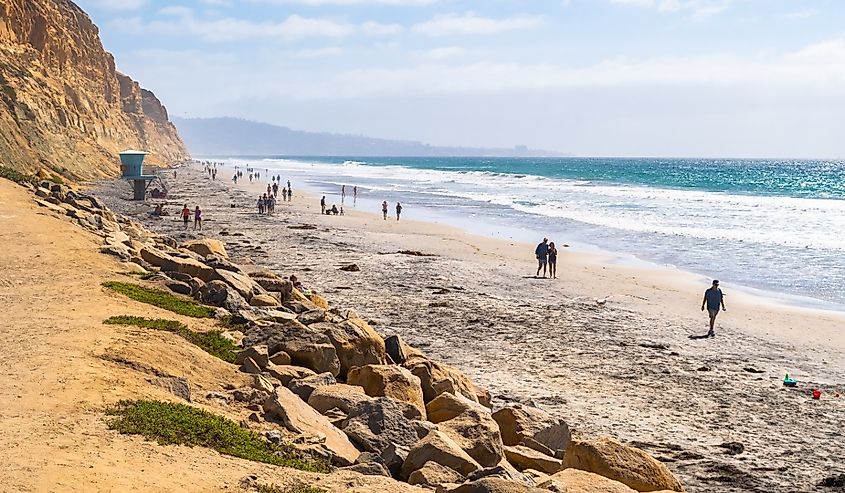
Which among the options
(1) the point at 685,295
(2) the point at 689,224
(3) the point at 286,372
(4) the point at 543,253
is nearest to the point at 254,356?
(3) the point at 286,372

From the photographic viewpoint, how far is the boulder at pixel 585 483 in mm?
7223

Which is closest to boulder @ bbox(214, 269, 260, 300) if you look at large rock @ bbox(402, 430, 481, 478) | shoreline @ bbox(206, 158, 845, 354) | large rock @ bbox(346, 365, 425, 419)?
large rock @ bbox(346, 365, 425, 419)

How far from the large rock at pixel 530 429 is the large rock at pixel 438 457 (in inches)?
109

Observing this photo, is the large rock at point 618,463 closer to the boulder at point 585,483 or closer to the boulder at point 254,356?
the boulder at point 585,483

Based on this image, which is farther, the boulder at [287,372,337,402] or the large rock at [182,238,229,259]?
the large rock at [182,238,229,259]

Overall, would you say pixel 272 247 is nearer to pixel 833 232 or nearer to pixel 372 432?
pixel 372 432

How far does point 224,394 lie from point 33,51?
2488 inches

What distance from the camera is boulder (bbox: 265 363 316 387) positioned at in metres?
10.5

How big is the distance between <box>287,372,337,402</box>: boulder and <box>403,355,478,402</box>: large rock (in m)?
1.59

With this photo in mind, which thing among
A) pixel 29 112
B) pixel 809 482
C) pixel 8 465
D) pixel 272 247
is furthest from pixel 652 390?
pixel 29 112

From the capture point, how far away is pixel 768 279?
28734mm

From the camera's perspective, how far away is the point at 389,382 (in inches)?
407

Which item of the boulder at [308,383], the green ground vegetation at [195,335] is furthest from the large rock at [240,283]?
the boulder at [308,383]

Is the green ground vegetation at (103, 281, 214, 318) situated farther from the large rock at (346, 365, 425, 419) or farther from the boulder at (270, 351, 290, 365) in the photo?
the large rock at (346, 365, 425, 419)
